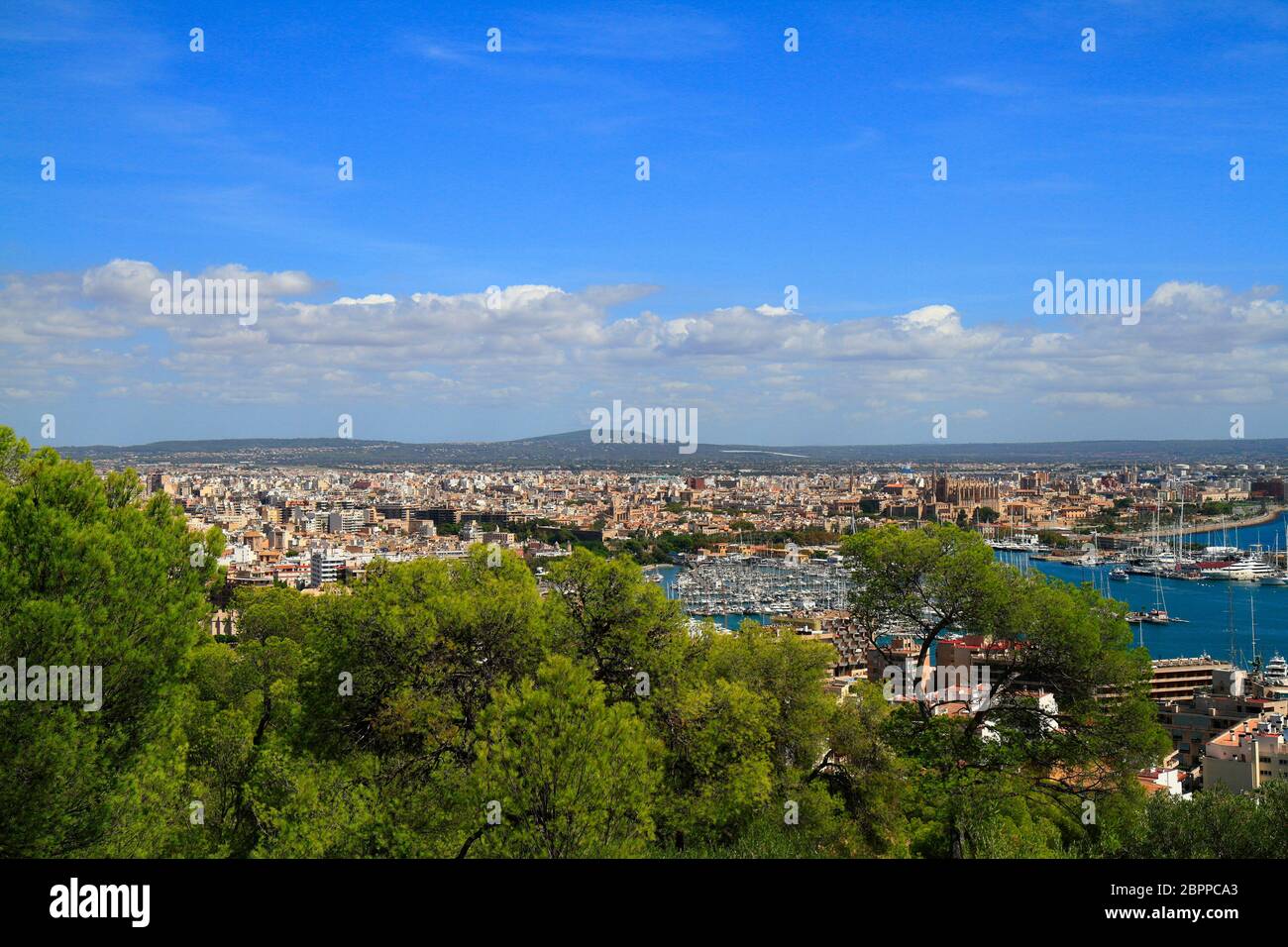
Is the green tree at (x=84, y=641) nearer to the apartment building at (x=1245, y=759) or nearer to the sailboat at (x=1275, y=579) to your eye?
the apartment building at (x=1245, y=759)

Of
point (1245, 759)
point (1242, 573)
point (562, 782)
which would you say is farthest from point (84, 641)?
point (1242, 573)

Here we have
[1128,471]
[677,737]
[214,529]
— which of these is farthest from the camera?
[1128,471]

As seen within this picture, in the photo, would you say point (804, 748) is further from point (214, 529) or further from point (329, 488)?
point (329, 488)

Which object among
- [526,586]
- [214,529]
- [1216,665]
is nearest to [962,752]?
[526,586]

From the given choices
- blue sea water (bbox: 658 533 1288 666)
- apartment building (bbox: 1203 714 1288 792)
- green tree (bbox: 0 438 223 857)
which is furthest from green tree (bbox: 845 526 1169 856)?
blue sea water (bbox: 658 533 1288 666)

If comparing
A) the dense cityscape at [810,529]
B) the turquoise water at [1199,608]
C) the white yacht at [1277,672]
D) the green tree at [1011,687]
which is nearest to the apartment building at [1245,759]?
the dense cityscape at [810,529]
